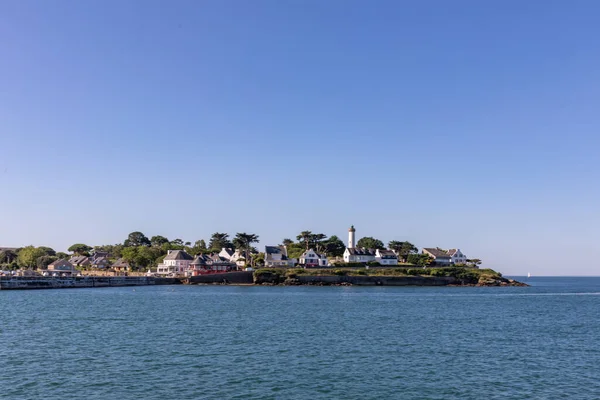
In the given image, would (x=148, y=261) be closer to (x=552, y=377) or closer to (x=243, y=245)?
(x=243, y=245)

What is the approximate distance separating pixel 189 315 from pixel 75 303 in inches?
1145

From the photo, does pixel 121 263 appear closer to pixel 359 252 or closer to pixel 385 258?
pixel 359 252

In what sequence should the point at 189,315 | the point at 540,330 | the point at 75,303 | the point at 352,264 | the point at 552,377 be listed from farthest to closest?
the point at 352,264
the point at 75,303
the point at 189,315
the point at 540,330
the point at 552,377

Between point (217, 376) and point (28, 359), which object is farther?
point (28, 359)

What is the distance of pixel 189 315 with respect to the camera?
208 feet

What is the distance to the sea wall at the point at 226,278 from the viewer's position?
14575cm

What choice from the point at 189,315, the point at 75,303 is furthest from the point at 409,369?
the point at 75,303

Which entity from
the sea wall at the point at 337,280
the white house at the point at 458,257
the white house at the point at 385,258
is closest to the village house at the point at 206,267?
the sea wall at the point at 337,280

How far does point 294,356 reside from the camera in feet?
121

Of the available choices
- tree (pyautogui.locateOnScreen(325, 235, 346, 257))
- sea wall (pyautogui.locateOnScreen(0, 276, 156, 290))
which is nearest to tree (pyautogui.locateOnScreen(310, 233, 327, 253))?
tree (pyautogui.locateOnScreen(325, 235, 346, 257))

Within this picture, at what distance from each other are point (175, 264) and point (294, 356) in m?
146

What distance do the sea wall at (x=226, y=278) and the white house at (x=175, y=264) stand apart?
24.3m

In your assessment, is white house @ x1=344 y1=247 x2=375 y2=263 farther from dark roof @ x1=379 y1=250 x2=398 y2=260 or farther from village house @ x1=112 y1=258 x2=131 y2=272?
village house @ x1=112 y1=258 x2=131 y2=272

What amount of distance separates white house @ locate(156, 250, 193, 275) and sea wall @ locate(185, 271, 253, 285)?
24.3 m
